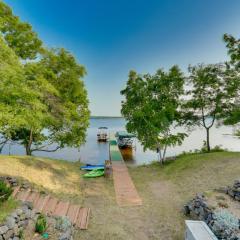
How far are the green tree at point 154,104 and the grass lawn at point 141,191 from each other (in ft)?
11.2

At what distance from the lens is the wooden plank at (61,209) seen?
7181mm

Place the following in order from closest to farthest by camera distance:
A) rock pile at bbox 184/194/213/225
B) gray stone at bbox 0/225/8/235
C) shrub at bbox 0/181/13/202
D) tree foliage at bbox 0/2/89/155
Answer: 1. gray stone at bbox 0/225/8/235
2. shrub at bbox 0/181/13/202
3. rock pile at bbox 184/194/213/225
4. tree foliage at bbox 0/2/89/155

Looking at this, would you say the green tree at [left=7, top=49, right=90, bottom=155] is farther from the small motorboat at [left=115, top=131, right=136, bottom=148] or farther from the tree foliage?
the small motorboat at [left=115, top=131, right=136, bottom=148]

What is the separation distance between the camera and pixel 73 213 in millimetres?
7547

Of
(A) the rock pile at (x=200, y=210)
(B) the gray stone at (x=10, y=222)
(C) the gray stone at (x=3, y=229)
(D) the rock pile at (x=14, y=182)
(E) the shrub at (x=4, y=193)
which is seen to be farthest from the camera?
(D) the rock pile at (x=14, y=182)

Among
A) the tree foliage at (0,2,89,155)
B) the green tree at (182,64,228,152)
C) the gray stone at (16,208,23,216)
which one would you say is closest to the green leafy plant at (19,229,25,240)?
the gray stone at (16,208,23,216)

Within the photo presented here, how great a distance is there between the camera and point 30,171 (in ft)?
34.1

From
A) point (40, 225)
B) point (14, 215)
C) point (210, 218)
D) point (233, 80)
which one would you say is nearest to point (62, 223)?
point (40, 225)

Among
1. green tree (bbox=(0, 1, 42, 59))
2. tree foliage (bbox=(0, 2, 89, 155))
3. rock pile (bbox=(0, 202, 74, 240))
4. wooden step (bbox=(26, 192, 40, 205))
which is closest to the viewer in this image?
rock pile (bbox=(0, 202, 74, 240))

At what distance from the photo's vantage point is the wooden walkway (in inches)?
277

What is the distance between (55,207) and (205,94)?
1601 cm

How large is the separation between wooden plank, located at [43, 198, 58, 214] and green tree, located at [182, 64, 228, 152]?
48.1ft

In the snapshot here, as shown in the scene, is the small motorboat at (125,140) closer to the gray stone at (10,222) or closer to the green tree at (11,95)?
the green tree at (11,95)

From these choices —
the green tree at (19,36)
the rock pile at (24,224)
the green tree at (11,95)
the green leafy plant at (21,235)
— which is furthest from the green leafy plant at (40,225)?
the green tree at (19,36)
